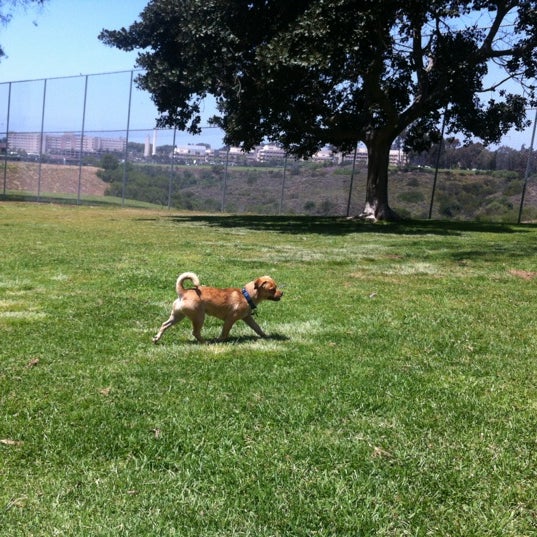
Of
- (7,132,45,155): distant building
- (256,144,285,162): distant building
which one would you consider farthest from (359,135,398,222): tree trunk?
(7,132,45,155): distant building

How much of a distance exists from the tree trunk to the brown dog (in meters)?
16.6

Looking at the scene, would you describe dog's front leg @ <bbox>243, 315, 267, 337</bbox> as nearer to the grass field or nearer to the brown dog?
the brown dog

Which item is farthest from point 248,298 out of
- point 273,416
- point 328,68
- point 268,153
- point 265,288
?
point 268,153

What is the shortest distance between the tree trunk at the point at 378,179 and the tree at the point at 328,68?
36mm

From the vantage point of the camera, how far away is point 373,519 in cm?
238

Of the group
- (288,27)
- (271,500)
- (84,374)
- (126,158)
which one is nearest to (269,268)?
(84,374)

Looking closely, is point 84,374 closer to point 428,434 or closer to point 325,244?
point 428,434

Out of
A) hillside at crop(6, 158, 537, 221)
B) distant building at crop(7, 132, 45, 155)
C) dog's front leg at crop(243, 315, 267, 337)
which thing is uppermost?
distant building at crop(7, 132, 45, 155)

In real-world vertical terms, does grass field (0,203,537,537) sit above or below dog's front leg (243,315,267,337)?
below

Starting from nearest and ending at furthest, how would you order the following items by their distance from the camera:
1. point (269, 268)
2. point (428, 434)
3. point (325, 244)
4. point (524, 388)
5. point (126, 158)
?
point (428, 434)
point (524, 388)
point (269, 268)
point (325, 244)
point (126, 158)

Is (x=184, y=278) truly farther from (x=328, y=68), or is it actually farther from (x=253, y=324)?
(x=328, y=68)

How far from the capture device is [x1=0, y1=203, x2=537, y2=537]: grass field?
7.96ft

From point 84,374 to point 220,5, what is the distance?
56.4 feet

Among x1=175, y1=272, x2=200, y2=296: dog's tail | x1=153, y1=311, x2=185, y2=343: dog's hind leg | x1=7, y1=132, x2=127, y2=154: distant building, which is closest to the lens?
x1=175, y1=272, x2=200, y2=296: dog's tail
